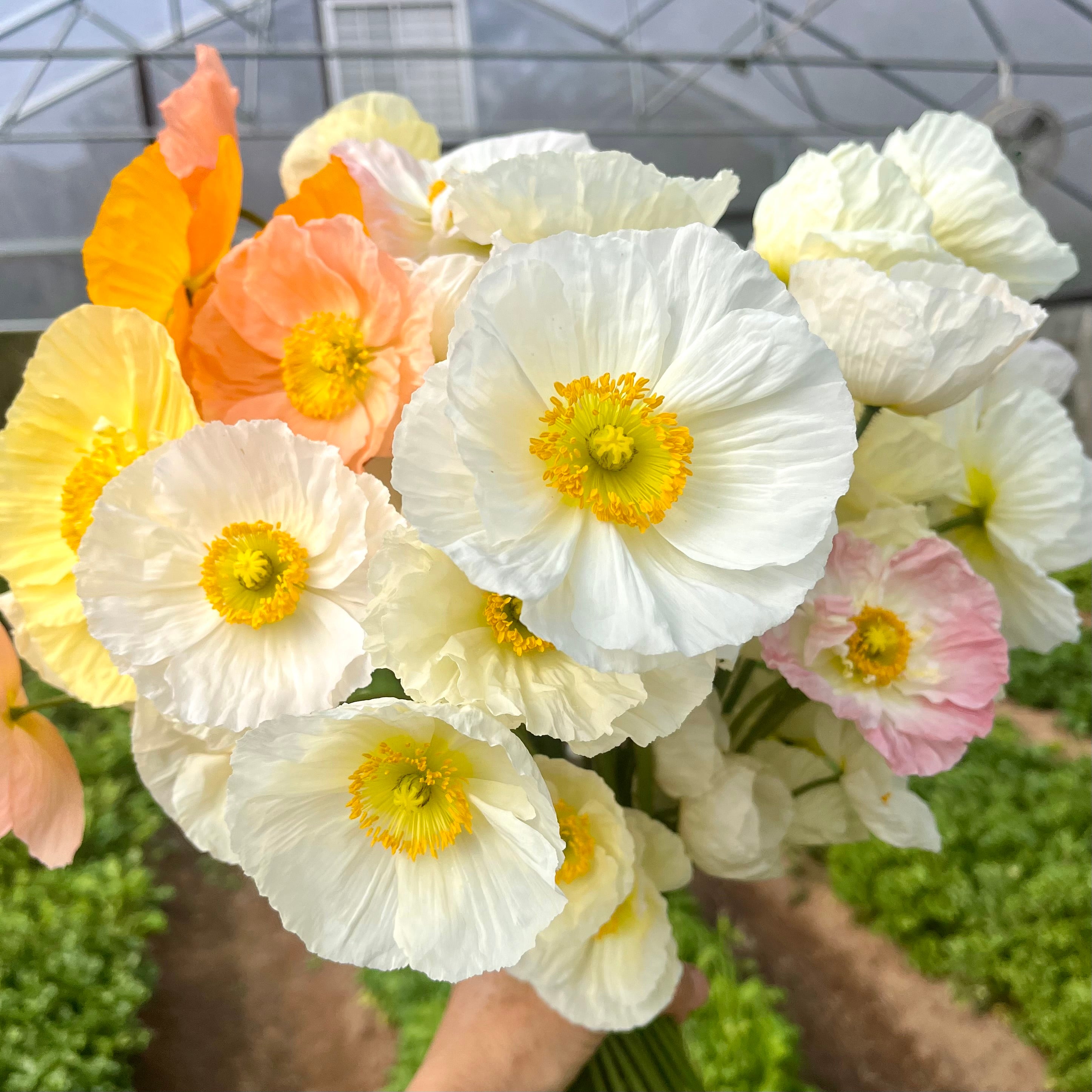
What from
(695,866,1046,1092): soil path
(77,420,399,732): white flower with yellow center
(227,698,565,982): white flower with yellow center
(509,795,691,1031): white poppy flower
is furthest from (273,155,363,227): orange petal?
(695,866,1046,1092): soil path

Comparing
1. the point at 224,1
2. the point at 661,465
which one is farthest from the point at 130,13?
the point at 661,465

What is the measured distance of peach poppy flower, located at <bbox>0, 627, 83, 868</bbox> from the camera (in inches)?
14.4

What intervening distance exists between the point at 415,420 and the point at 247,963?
182 cm

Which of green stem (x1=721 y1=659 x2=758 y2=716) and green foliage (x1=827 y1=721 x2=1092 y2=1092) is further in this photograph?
green foliage (x1=827 y1=721 x2=1092 y2=1092)

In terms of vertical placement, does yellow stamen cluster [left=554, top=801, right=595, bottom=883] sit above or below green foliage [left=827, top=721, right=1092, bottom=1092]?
above

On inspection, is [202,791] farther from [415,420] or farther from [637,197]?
[637,197]

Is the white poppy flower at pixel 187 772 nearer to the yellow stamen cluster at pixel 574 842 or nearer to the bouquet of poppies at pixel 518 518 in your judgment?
the bouquet of poppies at pixel 518 518

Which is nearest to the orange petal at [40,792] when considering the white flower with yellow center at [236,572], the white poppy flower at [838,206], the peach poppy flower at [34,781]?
the peach poppy flower at [34,781]

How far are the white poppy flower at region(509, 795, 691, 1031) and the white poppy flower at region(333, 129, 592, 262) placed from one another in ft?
1.07

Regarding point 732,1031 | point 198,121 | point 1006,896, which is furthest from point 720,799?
point 1006,896

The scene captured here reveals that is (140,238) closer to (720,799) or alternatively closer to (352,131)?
(352,131)

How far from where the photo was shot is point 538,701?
0.30 m

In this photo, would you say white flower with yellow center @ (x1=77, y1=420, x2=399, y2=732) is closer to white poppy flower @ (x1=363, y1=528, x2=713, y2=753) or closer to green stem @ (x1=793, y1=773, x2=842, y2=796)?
white poppy flower @ (x1=363, y1=528, x2=713, y2=753)

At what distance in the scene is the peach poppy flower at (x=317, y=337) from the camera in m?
0.36
